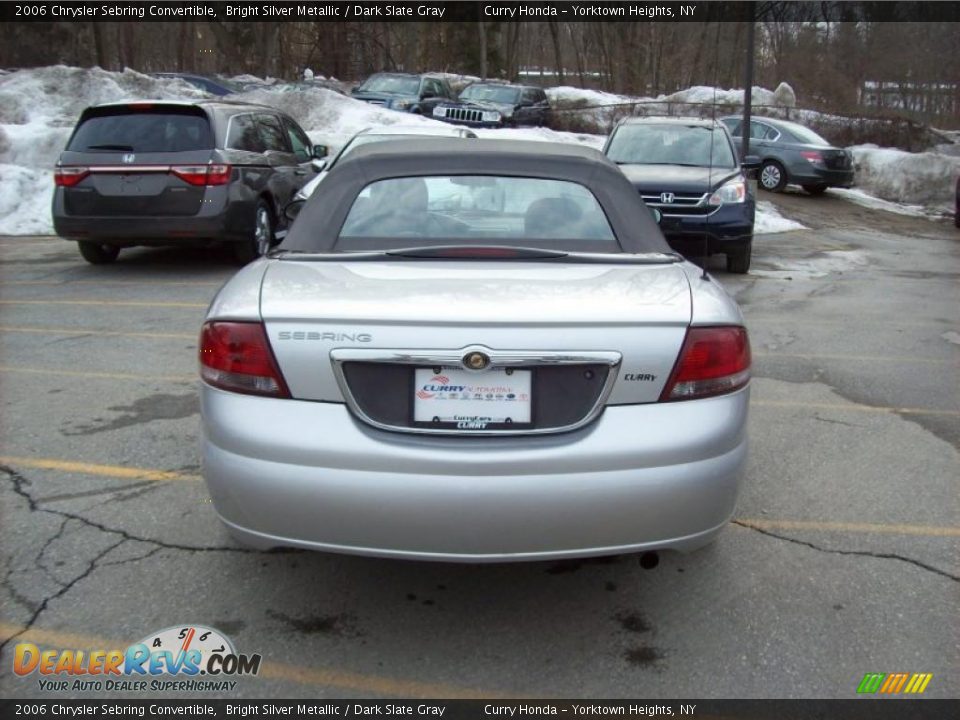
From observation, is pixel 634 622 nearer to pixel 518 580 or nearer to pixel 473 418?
pixel 518 580

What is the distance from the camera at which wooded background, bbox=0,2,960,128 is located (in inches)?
1163

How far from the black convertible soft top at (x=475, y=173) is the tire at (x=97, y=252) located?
21.9ft

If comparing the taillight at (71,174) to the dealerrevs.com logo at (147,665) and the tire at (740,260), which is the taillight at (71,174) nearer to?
the tire at (740,260)

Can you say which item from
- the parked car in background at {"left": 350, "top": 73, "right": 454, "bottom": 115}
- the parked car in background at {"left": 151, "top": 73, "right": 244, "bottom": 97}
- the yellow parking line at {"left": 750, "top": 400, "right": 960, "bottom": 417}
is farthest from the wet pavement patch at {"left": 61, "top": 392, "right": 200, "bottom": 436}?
the parked car in background at {"left": 151, "top": 73, "right": 244, "bottom": 97}

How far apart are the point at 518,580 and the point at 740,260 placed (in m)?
7.54

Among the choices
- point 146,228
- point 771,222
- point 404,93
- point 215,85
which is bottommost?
point 771,222

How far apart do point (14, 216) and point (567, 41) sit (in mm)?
45568

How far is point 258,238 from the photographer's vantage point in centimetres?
962

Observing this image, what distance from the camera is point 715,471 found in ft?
8.87

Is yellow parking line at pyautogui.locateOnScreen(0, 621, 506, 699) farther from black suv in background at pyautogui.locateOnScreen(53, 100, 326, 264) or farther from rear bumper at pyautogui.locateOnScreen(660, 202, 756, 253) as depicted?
rear bumper at pyautogui.locateOnScreen(660, 202, 756, 253)

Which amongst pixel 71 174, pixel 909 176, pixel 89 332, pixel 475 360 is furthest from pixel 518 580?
pixel 909 176

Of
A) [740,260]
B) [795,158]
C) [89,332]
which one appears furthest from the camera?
[795,158]

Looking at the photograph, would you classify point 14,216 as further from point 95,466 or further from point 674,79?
point 674,79
